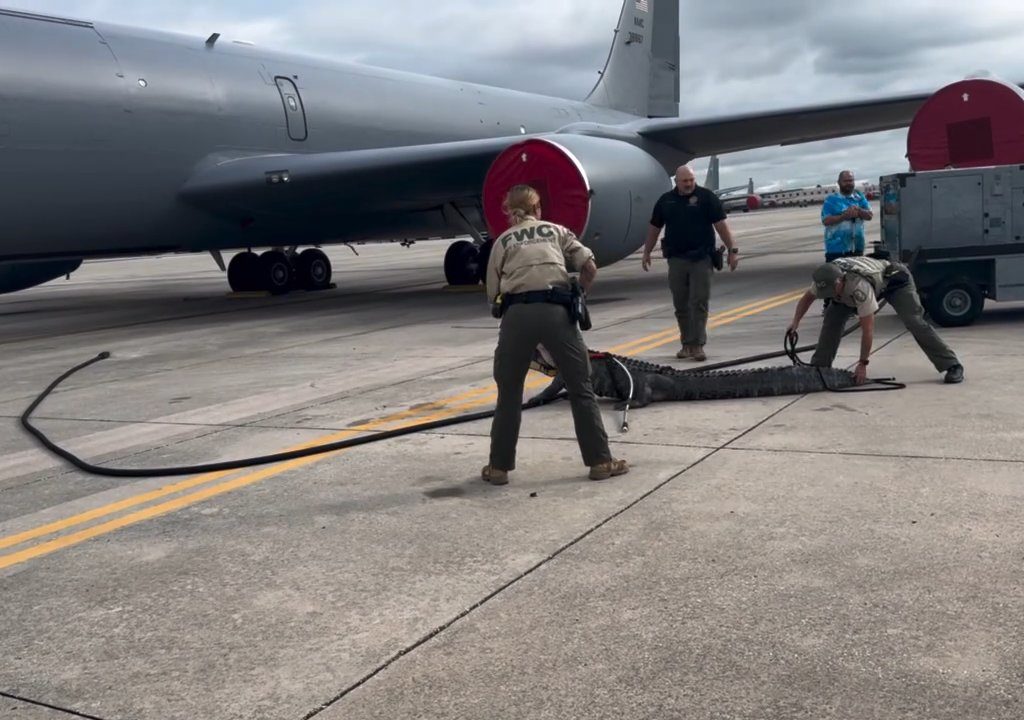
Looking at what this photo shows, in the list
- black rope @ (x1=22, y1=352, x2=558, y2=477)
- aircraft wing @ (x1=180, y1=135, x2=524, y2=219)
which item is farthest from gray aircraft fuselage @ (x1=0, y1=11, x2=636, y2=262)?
black rope @ (x1=22, y1=352, x2=558, y2=477)

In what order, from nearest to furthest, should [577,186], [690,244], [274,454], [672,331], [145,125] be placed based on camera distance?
[274,454]
[690,244]
[672,331]
[577,186]
[145,125]

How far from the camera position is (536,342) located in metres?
4.99

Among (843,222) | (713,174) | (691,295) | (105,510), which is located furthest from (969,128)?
(713,174)

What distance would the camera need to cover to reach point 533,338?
4.97 m

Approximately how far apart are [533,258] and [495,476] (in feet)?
3.49

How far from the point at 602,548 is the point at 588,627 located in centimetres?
74

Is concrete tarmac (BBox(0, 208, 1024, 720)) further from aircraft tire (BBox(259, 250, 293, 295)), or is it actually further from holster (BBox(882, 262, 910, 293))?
aircraft tire (BBox(259, 250, 293, 295))

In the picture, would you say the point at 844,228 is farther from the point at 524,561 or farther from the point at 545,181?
the point at 524,561

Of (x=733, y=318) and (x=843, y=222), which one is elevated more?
(x=843, y=222)

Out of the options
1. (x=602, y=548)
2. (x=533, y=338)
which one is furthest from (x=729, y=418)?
(x=602, y=548)

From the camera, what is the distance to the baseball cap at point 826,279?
685cm

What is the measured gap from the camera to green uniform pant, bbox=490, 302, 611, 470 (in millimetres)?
4953

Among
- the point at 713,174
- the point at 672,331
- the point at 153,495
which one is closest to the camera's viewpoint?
the point at 153,495

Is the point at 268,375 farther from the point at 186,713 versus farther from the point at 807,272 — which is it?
the point at 807,272
